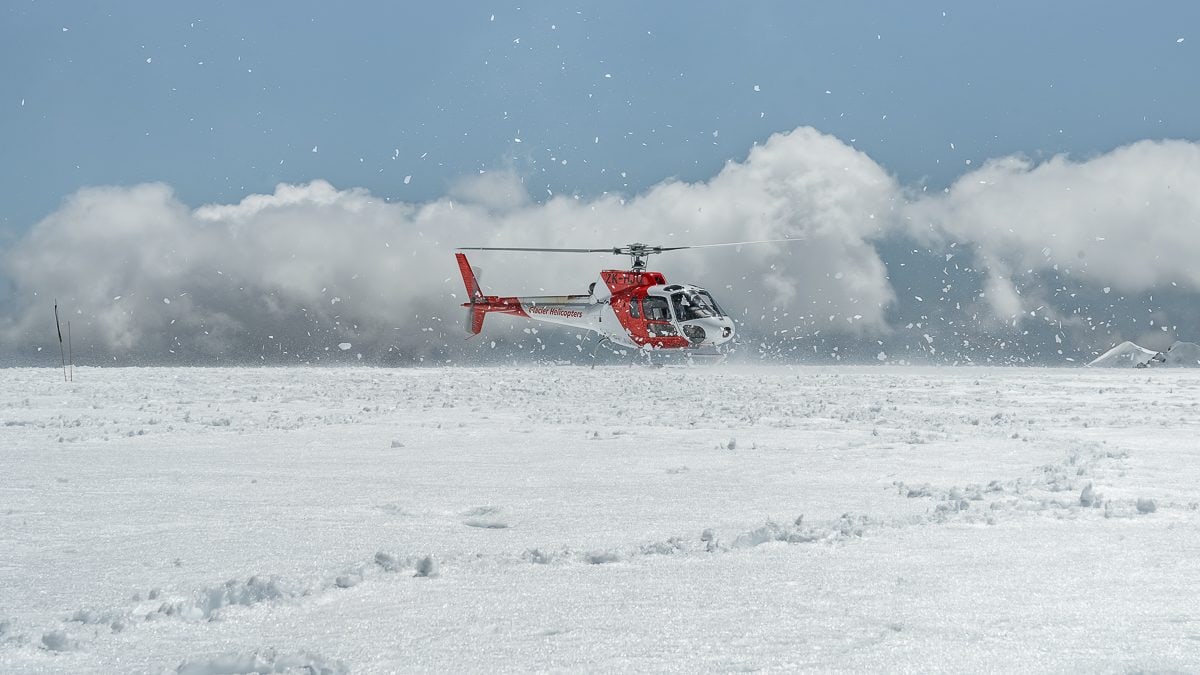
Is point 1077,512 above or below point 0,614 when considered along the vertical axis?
below

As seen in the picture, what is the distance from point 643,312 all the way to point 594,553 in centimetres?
2275

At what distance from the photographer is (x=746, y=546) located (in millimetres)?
4805

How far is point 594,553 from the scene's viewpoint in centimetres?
458

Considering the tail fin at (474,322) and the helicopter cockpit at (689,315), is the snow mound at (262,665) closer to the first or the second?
the helicopter cockpit at (689,315)

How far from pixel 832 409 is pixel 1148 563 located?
11834 millimetres

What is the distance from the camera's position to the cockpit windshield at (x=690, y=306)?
26438 millimetres

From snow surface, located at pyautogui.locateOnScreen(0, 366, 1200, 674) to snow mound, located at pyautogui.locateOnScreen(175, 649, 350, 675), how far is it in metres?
0.01

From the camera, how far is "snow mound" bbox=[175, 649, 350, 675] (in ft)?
9.66

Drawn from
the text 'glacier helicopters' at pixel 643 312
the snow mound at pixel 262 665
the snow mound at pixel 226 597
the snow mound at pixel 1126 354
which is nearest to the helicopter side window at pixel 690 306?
the text 'glacier helicopters' at pixel 643 312

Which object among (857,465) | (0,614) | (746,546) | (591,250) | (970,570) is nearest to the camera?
(0,614)

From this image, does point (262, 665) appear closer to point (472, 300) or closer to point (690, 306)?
point (690, 306)

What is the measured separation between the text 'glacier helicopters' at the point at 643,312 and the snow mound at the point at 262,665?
77.8 ft

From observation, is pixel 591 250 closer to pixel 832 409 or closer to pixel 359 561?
pixel 832 409

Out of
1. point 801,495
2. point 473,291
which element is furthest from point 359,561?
point 473,291
